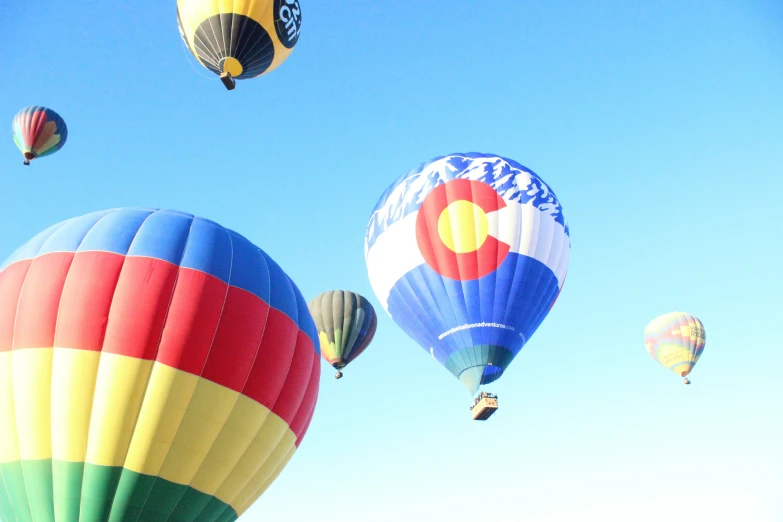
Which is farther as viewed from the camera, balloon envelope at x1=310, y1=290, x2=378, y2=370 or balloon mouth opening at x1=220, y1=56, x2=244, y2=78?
balloon envelope at x1=310, y1=290, x2=378, y2=370

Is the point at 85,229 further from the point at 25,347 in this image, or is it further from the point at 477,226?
the point at 477,226

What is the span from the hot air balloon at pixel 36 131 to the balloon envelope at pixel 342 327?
9.64 metres

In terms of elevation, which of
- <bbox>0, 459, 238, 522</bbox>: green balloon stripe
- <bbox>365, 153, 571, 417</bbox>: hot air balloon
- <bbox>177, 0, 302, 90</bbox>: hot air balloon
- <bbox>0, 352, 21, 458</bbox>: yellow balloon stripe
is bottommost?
<bbox>0, 459, 238, 522</bbox>: green balloon stripe

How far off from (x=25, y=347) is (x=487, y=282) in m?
8.83

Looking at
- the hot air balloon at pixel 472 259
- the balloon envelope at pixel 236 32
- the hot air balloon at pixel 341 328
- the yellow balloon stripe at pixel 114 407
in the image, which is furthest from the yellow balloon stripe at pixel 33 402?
the hot air balloon at pixel 341 328

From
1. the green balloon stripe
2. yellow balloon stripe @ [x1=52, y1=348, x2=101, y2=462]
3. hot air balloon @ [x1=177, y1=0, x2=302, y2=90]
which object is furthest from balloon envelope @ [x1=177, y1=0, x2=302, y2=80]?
the green balloon stripe

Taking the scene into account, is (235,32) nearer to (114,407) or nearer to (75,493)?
(114,407)

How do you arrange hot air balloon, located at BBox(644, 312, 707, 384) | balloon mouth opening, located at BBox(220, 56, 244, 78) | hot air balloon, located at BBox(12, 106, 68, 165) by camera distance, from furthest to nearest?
hot air balloon, located at BBox(644, 312, 707, 384) → hot air balloon, located at BBox(12, 106, 68, 165) → balloon mouth opening, located at BBox(220, 56, 244, 78)

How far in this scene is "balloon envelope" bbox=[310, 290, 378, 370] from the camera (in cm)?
1795

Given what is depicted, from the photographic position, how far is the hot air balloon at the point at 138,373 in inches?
286

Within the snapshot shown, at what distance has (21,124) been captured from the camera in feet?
64.7

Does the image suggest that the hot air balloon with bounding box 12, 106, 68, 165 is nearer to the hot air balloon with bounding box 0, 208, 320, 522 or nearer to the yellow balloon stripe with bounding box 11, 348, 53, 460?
the hot air balloon with bounding box 0, 208, 320, 522

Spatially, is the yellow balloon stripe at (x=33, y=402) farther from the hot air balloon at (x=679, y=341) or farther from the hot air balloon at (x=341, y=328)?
the hot air balloon at (x=679, y=341)

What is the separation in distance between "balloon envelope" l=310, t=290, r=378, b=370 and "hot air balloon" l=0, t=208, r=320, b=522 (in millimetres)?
9114
